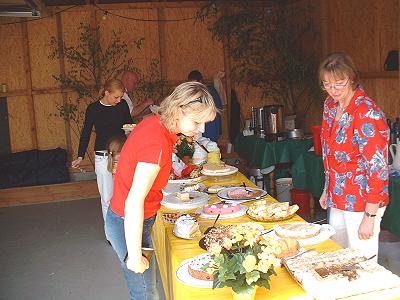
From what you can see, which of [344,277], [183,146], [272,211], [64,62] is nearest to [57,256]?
[183,146]

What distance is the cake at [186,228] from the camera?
7.64 ft

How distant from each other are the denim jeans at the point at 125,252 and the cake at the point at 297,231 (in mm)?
541

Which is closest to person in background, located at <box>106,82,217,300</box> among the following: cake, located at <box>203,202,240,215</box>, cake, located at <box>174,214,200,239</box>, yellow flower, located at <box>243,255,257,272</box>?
cake, located at <box>174,214,200,239</box>

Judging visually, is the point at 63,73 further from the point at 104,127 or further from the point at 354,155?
the point at 354,155

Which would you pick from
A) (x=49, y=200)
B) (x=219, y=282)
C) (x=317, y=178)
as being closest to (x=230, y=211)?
(x=219, y=282)

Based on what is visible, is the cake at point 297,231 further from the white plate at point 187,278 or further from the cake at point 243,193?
the cake at point 243,193

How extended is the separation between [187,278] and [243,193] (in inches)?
44.6

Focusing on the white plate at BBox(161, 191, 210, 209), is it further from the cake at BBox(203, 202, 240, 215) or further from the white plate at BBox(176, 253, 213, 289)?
the white plate at BBox(176, 253, 213, 289)

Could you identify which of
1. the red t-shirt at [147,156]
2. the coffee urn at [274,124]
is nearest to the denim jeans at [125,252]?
the red t-shirt at [147,156]

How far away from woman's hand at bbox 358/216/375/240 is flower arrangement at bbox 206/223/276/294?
93 centimetres

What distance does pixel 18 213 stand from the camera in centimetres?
652

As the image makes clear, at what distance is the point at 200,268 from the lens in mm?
1888

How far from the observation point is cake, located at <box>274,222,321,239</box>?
6.97ft

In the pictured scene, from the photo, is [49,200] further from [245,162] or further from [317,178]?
[317,178]
